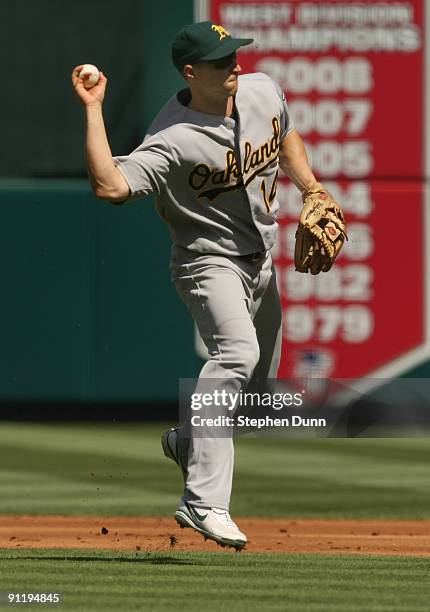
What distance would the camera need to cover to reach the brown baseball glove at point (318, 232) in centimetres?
511

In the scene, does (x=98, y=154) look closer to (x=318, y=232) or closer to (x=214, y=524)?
(x=318, y=232)

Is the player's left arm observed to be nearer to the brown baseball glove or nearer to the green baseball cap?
the brown baseball glove

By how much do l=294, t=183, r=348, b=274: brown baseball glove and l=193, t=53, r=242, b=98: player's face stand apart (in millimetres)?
470

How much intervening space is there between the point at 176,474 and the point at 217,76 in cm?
380

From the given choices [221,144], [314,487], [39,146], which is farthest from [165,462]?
[221,144]

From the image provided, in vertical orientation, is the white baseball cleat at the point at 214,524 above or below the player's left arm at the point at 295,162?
below

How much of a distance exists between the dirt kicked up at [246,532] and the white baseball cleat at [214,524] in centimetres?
64

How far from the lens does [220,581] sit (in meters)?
4.39

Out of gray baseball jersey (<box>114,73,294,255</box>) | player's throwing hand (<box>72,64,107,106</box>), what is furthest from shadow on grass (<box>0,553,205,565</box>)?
player's throwing hand (<box>72,64,107,106</box>)

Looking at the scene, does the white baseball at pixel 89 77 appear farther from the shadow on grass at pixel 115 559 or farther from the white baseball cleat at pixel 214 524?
the shadow on grass at pixel 115 559

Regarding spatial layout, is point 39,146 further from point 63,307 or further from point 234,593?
point 234,593

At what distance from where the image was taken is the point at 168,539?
19.8ft

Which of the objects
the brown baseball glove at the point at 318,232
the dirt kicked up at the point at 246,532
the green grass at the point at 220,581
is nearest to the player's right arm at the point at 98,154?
the brown baseball glove at the point at 318,232

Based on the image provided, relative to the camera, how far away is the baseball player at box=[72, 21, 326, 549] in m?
4.79
